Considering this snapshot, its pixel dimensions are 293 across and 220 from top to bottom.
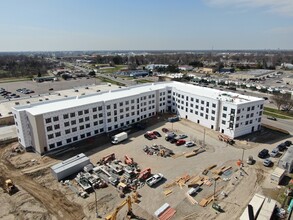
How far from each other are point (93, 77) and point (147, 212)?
5470 inches

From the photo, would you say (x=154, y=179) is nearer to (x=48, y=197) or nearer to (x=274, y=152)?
(x=48, y=197)

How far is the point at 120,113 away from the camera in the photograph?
61531mm

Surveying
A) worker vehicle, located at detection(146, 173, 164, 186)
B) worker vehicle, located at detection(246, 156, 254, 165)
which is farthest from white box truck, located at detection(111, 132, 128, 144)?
worker vehicle, located at detection(246, 156, 254, 165)

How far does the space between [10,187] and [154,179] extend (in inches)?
942

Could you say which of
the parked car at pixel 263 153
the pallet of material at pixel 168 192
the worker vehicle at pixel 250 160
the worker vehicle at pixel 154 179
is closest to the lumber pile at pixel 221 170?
the worker vehicle at pixel 250 160

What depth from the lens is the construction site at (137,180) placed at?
1286 inches

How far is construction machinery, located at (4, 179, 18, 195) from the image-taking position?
36531 mm

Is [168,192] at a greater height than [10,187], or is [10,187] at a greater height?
[10,187]

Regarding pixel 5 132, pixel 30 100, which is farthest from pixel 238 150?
pixel 30 100

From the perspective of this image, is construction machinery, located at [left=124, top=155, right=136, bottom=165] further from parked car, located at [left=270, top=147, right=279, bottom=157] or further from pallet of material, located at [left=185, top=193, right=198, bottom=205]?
parked car, located at [left=270, top=147, right=279, bottom=157]

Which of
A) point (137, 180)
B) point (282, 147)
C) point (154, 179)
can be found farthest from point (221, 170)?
point (282, 147)

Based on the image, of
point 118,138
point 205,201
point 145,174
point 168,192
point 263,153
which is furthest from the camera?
point 118,138

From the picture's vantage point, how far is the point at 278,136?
57.2m

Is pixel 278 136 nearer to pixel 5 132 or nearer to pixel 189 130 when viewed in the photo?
pixel 189 130
